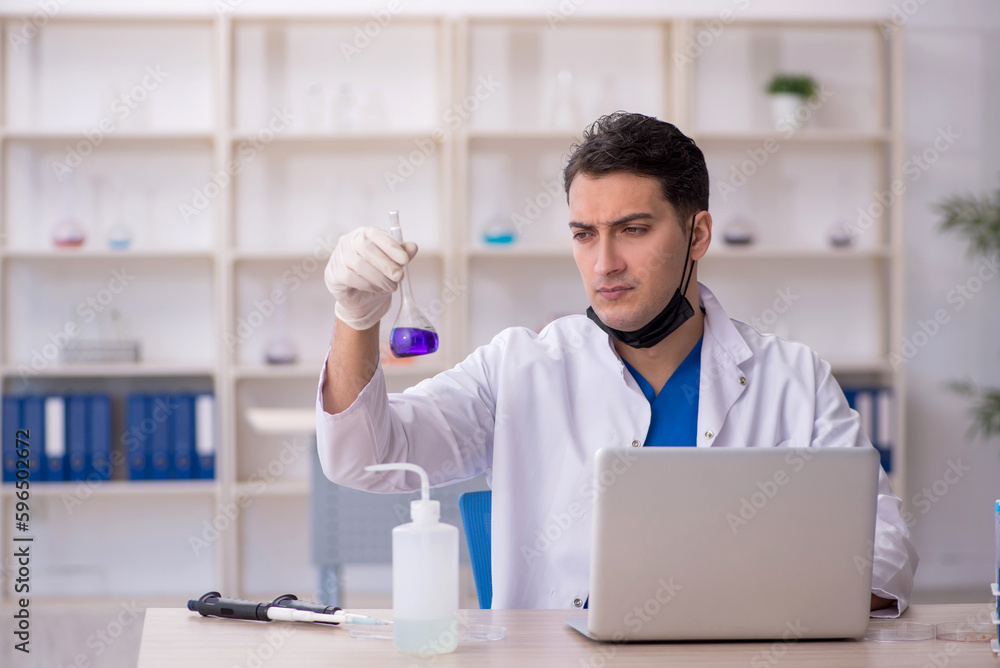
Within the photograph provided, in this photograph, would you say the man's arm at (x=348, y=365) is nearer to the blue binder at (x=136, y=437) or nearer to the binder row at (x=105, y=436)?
the binder row at (x=105, y=436)

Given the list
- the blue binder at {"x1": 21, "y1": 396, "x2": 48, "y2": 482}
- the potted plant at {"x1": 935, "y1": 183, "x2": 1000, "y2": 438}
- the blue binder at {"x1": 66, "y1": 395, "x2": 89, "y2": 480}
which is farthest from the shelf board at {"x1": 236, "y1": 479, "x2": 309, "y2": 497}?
the potted plant at {"x1": 935, "y1": 183, "x2": 1000, "y2": 438}

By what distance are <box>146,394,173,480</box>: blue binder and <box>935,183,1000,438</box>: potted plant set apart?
3.04 m

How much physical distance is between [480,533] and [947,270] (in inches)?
121

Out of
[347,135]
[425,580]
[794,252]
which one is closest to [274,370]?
[347,135]

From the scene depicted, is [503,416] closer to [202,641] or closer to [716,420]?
[716,420]

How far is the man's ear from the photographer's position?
1.67 meters

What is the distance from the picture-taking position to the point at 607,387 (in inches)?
61.4

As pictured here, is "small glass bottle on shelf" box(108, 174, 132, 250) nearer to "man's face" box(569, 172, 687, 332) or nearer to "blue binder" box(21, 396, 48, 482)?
"blue binder" box(21, 396, 48, 482)

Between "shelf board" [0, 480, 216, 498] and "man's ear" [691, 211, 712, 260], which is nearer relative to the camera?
"man's ear" [691, 211, 712, 260]

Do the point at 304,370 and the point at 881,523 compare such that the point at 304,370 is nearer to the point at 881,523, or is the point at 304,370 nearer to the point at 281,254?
the point at 281,254

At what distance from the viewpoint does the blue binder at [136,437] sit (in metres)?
3.49

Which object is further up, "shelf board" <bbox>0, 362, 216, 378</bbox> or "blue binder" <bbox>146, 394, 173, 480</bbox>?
"shelf board" <bbox>0, 362, 216, 378</bbox>

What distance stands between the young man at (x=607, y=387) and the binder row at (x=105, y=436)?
7.09 ft

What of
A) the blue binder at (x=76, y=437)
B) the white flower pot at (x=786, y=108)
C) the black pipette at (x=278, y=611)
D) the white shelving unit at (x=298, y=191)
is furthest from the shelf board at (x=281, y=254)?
the black pipette at (x=278, y=611)
